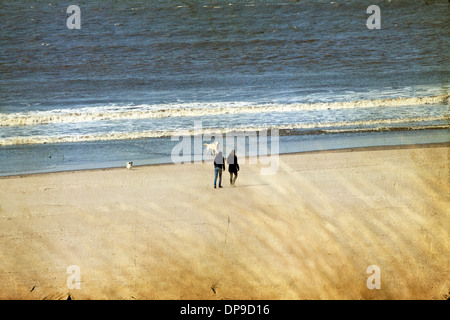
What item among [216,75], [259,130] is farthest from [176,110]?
[259,130]

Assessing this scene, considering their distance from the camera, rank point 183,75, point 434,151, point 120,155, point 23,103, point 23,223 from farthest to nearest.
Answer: point 183,75 → point 23,103 → point 120,155 → point 434,151 → point 23,223

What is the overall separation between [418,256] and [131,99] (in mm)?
12267

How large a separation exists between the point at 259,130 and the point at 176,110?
132 inches

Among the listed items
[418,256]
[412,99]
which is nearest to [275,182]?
[418,256]

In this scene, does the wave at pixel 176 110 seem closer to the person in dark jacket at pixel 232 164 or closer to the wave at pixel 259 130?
the wave at pixel 259 130

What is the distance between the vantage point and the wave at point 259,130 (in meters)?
14.2

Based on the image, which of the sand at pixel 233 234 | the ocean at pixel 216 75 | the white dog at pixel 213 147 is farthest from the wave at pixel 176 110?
the sand at pixel 233 234

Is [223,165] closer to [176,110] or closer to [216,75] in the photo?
[176,110]

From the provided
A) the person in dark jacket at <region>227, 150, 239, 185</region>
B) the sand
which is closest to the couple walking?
the person in dark jacket at <region>227, 150, 239, 185</region>

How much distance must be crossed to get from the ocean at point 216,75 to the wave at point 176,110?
5 centimetres

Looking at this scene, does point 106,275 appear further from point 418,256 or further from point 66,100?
point 66,100

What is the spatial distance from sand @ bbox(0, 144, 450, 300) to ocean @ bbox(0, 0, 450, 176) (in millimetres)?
2832

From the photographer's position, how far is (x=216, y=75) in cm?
1866

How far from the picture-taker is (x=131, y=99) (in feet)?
56.3
